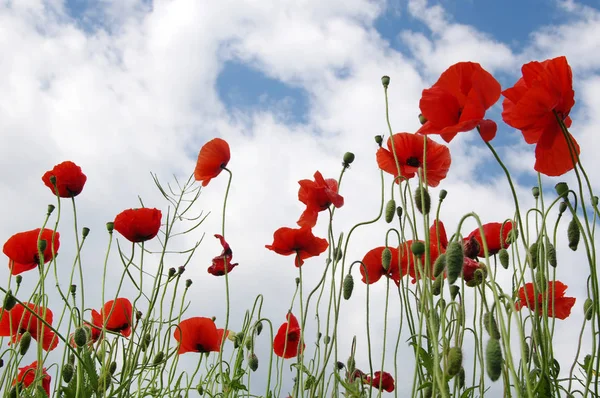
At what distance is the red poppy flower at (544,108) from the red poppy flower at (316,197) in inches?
44.4

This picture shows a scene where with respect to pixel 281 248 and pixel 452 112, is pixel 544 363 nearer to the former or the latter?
pixel 452 112

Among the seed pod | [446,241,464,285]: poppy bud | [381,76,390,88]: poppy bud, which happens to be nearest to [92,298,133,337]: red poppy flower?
[381,76,390,88]: poppy bud

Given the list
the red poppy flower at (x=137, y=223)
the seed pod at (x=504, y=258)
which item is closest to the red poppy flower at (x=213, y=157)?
the red poppy flower at (x=137, y=223)

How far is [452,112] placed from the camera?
1726 millimetres

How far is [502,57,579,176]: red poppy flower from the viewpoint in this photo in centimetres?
159

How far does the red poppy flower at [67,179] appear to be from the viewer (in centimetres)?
304

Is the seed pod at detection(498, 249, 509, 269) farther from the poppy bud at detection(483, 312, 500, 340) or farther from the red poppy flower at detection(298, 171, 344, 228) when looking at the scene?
the red poppy flower at detection(298, 171, 344, 228)

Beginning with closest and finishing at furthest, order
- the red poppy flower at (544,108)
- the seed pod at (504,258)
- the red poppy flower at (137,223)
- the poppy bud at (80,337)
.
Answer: the red poppy flower at (544,108), the poppy bud at (80,337), the seed pod at (504,258), the red poppy flower at (137,223)

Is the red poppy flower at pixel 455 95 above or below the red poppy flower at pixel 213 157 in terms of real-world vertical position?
below

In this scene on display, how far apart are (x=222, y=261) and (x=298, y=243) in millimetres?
400

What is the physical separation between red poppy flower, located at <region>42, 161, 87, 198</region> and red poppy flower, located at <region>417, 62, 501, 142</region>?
206 centimetres

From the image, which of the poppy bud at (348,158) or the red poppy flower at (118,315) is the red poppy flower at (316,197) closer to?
the poppy bud at (348,158)

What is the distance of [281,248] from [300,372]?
2.24 feet

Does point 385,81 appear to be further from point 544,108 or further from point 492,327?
point 492,327
